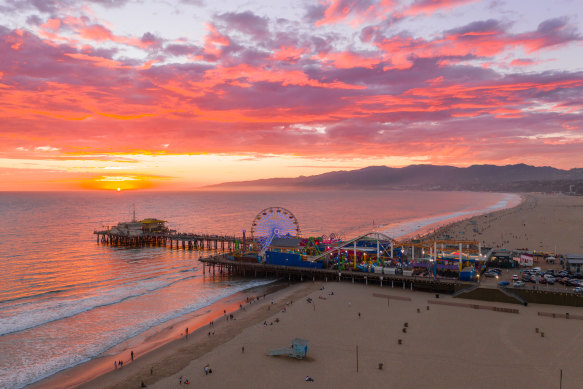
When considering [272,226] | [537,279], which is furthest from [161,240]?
[537,279]

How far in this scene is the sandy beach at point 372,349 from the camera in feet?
81.7

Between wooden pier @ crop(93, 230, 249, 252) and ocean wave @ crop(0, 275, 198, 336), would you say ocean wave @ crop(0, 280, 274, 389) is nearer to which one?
ocean wave @ crop(0, 275, 198, 336)

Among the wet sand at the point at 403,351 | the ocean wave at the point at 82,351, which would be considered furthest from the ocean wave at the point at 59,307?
the wet sand at the point at 403,351

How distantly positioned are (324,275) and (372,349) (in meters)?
27.7

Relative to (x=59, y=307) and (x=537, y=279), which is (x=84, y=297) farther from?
(x=537, y=279)

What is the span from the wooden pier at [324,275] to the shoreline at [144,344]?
395 inches

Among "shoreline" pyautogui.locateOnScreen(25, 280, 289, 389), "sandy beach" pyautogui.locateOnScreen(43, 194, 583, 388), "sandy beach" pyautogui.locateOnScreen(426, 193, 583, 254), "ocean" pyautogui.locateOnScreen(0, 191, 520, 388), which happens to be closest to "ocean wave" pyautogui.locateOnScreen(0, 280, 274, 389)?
"ocean" pyautogui.locateOnScreen(0, 191, 520, 388)

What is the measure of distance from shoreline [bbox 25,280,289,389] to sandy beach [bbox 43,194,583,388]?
67 centimetres

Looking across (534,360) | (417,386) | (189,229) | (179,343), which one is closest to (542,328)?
(534,360)

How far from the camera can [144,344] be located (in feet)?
109

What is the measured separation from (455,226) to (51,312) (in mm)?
107936

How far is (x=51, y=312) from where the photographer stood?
4053 cm

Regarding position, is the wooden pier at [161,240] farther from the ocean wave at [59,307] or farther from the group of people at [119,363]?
the group of people at [119,363]

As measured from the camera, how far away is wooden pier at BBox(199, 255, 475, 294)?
151ft
